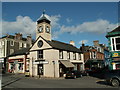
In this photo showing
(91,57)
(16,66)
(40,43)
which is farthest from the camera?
(91,57)

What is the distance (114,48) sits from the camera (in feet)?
65.9

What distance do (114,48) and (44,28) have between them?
1455 cm

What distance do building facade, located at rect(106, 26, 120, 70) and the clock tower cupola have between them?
1279cm

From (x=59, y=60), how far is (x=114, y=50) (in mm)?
10151

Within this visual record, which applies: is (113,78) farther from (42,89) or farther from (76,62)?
(76,62)

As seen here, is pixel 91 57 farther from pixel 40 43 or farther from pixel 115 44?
pixel 115 44

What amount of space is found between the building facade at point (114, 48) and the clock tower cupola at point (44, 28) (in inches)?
503

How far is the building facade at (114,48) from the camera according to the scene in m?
Answer: 19.7

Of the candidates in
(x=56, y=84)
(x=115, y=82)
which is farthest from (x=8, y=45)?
(x=115, y=82)

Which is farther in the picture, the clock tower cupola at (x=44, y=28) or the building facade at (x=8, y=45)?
the building facade at (x=8, y=45)


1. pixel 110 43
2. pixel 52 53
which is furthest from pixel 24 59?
pixel 110 43

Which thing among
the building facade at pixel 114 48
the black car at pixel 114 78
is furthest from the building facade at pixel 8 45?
the black car at pixel 114 78

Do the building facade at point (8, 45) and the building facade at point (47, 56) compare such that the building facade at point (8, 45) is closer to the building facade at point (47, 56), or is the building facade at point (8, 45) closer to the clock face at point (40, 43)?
the building facade at point (47, 56)

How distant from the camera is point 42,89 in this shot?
12.8 metres
